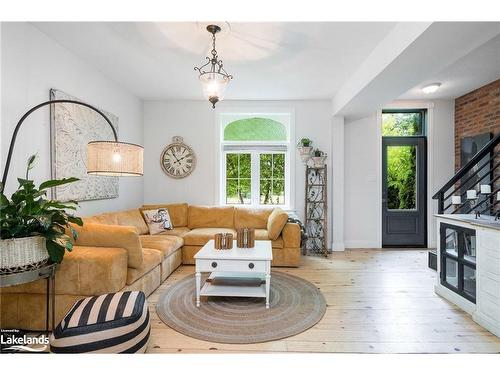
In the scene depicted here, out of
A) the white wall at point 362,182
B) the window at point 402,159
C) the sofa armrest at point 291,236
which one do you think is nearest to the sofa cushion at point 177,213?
the sofa armrest at point 291,236

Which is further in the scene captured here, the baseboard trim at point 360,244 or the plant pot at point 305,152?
the baseboard trim at point 360,244

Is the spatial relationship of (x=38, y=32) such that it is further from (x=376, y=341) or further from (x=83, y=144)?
(x=376, y=341)

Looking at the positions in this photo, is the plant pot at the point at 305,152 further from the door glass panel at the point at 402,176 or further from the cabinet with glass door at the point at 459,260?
the cabinet with glass door at the point at 459,260

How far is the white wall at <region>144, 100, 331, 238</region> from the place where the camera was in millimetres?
4680

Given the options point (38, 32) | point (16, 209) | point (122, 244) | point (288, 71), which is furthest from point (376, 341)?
point (38, 32)

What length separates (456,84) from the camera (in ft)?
13.0

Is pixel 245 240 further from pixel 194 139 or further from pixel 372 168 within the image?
pixel 372 168

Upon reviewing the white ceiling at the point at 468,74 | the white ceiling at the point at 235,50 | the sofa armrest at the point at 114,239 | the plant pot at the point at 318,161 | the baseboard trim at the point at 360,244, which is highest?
the white ceiling at the point at 468,74

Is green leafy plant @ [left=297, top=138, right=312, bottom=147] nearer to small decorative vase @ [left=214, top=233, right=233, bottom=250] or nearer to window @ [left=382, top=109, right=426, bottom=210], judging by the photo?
window @ [left=382, top=109, right=426, bottom=210]

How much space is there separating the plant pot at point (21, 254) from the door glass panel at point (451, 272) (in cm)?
346

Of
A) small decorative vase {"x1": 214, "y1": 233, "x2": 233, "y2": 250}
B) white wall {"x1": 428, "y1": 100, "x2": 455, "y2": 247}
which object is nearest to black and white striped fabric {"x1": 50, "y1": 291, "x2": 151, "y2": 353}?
small decorative vase {"x1": 214, "y1": 233, "x2": 233, "y2": 250}

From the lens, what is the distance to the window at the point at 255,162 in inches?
190

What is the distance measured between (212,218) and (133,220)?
121cm
